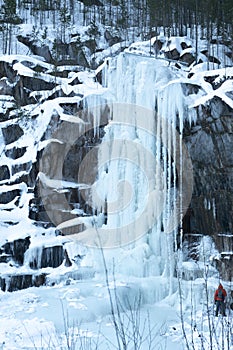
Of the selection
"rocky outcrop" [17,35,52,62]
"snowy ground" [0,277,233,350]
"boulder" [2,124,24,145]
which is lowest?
"snowy ground" [0,277,233,350]

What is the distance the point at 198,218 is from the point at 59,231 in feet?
13.3

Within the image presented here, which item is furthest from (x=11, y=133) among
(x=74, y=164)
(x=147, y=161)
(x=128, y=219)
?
(x=128, y=219)

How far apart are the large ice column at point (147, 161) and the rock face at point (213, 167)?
41cm

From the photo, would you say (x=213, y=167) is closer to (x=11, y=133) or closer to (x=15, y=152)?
(x=15, y=152)

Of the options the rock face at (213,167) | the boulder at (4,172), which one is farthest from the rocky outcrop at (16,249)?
the rock face at (213,167)

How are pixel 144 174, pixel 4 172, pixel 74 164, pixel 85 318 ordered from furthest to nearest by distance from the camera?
pixel 4 172 → pixel 74 164 → pixel 144 174 → pixel 85 318

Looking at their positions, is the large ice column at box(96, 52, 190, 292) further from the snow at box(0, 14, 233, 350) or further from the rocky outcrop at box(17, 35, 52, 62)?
the rocky outcrop at box(17, 35, 52, 62)

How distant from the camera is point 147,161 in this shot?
1201 centimetres

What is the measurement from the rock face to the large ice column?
0.41m

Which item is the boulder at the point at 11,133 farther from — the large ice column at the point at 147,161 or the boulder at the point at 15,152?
the large ice column at the point at 147,161

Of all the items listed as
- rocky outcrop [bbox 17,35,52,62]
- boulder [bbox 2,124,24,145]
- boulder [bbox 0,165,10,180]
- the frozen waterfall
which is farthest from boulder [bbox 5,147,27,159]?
rocky outcrop [bbox 17,35,52,62]

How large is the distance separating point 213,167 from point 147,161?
1.84 meters

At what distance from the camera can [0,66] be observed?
2077 centimetres

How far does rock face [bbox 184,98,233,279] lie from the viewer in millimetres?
11688
